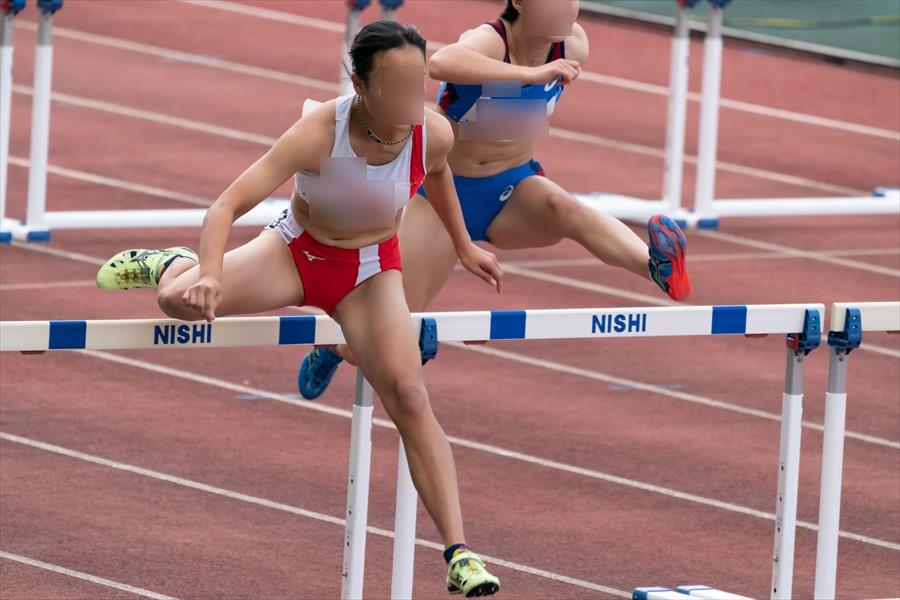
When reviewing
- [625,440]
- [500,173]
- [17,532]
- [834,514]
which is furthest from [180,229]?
[834,514]

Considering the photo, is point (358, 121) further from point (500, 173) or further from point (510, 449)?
point (510, 449)

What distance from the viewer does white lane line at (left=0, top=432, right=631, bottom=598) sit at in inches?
307

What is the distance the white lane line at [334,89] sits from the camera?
51.0ft

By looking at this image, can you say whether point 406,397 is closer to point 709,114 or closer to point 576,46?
point 576,46

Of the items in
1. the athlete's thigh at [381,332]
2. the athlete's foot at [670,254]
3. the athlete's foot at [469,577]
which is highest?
the athlete's foot at [670,254]

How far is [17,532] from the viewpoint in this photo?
26.1 feet

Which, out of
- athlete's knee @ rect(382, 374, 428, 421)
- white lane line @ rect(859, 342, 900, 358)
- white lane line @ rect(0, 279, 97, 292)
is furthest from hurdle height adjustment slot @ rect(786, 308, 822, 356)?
white lane line @ rect(0, 279, 97, 292)

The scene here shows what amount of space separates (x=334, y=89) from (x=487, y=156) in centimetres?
1035

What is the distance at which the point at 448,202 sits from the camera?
6332 mm

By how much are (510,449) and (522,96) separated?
2.74m

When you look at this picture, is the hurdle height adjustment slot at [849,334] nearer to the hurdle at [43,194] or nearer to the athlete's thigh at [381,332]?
the athlete's thigh at [381,332]

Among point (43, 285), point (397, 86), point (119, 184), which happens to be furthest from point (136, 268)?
point (119, 184)

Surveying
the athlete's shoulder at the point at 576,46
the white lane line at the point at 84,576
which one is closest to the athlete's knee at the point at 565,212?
the athlete's shoulder at the point at 576,46

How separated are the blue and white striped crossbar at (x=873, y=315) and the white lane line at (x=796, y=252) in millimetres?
6743
